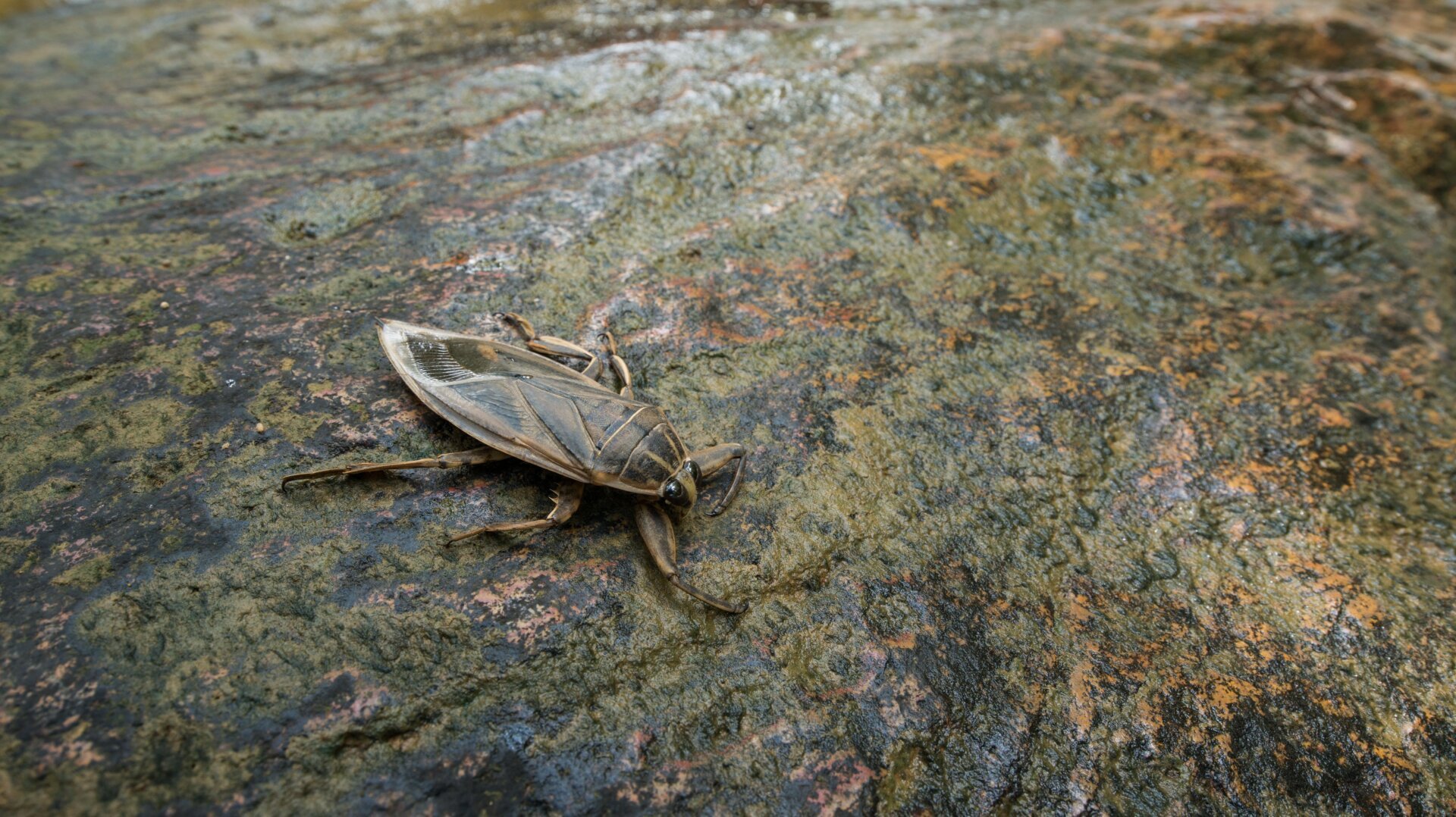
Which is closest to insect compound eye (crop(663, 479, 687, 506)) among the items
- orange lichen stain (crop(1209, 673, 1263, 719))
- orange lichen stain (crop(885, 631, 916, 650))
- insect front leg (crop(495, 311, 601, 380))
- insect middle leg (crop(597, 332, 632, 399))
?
insect middle leg (crop(597, 332, 632, 399))

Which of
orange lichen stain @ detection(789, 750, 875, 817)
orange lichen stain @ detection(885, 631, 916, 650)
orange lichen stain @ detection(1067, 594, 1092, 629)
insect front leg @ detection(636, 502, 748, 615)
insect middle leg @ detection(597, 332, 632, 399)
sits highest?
insect middle leg @ detection(597, 332, 632, 399)

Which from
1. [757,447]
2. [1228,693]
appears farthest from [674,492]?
[1228,693]

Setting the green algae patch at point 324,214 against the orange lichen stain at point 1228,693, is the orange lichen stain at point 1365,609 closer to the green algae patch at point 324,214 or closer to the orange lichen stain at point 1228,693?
the orange lichen stain at point 1228,693

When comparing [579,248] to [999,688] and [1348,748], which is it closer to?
[999,688]

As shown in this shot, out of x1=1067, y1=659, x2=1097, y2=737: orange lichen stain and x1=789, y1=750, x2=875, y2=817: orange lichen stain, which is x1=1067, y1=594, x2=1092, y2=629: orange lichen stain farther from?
x1=789, y1=750, x2=875, y2=817: orange lichen stain

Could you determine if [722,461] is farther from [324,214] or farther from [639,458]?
[324,214]

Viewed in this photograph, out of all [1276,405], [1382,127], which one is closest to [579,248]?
[1276,405]
